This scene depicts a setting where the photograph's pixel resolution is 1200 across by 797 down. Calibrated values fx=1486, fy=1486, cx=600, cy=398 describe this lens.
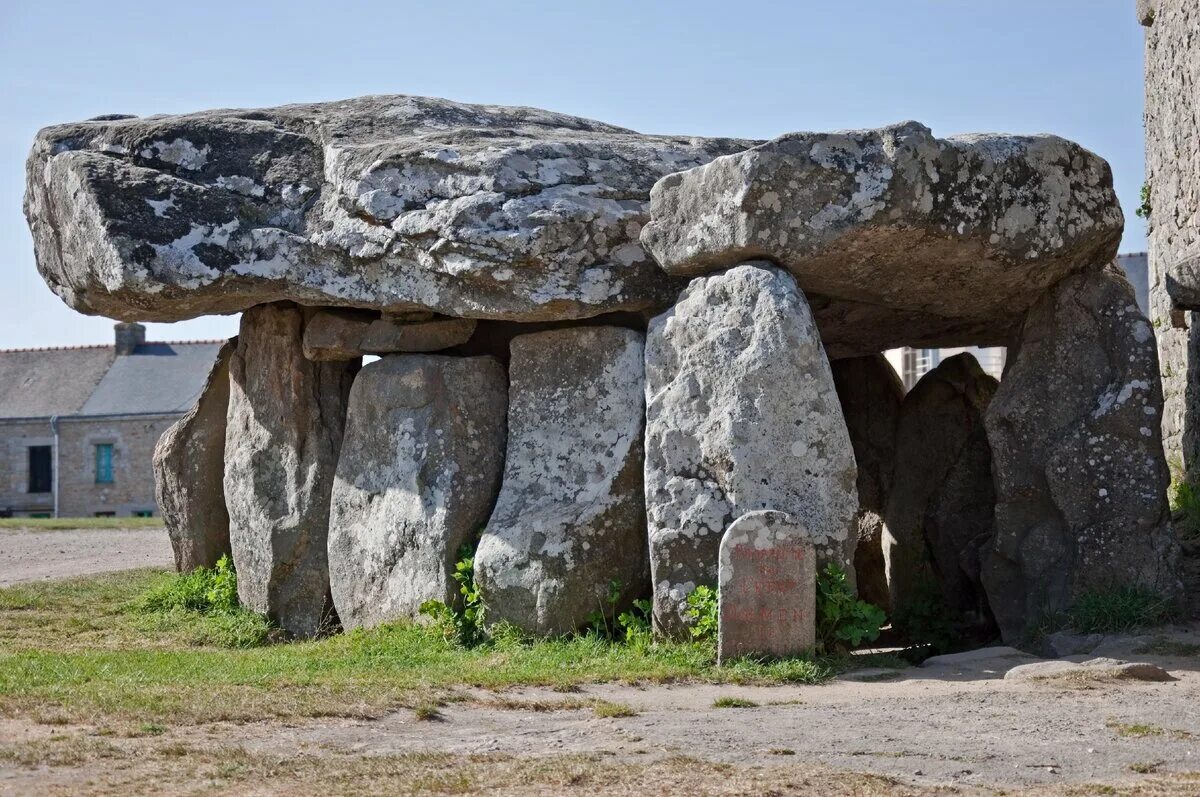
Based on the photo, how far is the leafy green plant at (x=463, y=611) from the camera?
9609mm

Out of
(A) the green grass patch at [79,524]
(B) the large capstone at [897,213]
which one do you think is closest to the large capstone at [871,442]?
(B) the large capstone at [897,213]

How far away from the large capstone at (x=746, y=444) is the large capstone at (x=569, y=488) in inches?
24.1

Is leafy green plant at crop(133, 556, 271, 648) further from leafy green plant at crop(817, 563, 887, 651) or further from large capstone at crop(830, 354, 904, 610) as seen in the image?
large capstone at crop(830, 354, 904, 610)

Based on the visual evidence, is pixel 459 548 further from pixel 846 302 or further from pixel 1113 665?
pixel 1113 665

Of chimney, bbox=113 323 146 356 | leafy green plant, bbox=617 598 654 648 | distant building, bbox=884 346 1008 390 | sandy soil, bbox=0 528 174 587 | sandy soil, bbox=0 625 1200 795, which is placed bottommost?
sandy soil, bbox=0 625 1200 795

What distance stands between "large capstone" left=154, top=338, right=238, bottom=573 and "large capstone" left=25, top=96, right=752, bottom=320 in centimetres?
158

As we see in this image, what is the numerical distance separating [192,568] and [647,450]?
16.4ft

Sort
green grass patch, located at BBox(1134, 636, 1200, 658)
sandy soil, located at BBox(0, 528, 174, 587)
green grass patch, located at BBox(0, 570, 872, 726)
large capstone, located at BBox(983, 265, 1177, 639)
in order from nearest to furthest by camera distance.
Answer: green grass patch, located at BBox(0, 570, 872, 726) < green grass patch, located at BBox(1134, 636, 1200, 658) < large capstone, located at BBox(983, 265, 1177, 639) < sandy soil, located at BBox(0, 528, 174, 587)

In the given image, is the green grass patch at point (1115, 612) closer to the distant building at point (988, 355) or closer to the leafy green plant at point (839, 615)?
the leafy green plant at point (839, 615)

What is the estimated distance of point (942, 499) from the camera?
→ 11.4 metres

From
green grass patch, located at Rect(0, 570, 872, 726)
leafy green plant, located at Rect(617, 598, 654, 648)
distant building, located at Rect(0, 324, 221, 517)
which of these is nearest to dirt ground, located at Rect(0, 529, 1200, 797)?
green grass patch, located at Rect(0, 570, 872, 726)

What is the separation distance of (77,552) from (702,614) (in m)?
10.9

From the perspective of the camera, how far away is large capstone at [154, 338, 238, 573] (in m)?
12.3

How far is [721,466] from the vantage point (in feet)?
28.6
